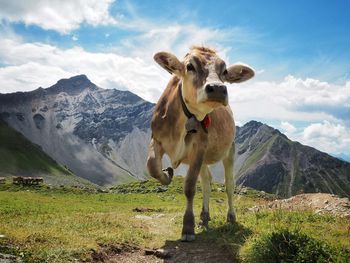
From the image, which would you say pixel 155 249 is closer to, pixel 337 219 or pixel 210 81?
pixel 210 81

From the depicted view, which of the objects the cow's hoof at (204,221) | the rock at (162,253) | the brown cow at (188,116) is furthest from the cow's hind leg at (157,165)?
the cow's hoof at (204,221)

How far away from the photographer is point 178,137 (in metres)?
12.6

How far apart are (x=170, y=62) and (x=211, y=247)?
206 inches

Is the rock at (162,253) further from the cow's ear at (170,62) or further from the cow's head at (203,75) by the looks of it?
the cow's ear at (170,62)

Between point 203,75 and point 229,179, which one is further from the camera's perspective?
point 229,179

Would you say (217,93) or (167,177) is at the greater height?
(217,93)

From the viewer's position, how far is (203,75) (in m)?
11.4

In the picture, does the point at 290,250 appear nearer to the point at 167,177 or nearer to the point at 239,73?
the point at 167,177

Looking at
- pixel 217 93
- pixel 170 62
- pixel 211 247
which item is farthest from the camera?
pixel 170 62

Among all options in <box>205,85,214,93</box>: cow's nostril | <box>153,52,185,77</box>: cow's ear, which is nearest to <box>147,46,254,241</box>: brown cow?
<box>153,52,185,77</box>: cow's ear

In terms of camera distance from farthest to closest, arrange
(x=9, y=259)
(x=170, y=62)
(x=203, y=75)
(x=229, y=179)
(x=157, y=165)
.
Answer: (x=229, y=179), (x=157, y=165), (x=170, y=62), (x=203, y=75), (x=9, y=259)

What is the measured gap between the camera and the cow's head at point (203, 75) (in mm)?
10609

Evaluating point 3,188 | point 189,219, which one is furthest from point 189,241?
point 3,188

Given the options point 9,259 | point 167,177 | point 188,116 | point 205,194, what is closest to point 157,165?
point 167,177
